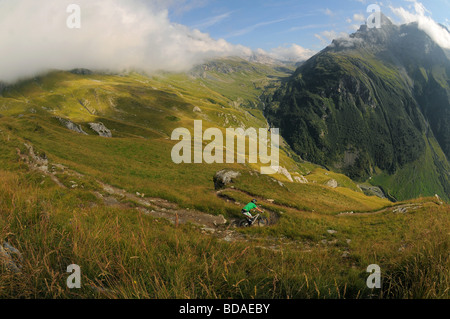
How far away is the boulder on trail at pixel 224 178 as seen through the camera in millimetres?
28317

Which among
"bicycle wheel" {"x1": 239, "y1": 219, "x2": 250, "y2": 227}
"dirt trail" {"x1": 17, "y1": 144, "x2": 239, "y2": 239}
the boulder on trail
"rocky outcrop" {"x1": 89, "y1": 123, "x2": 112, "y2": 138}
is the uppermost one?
"rocky outcrop" {"x1": 89, "y1": 123, "x2": 112, "y2": 138}

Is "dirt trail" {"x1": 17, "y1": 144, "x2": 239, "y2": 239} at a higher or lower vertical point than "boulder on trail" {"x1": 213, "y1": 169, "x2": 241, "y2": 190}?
lower

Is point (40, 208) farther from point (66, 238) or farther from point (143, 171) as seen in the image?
point (143, 171)

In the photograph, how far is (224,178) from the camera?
28.8 meters

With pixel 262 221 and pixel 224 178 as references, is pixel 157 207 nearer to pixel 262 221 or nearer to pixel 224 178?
pixel 262 221

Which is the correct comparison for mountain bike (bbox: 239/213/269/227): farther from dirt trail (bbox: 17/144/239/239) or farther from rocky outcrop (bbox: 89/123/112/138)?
rocky outcrop (bbox: 89/123/112/138)

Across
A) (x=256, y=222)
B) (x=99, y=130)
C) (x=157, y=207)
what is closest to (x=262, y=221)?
(x=256, y=222)

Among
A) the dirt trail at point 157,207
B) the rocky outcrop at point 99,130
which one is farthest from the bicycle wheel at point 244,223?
the rocky outcrop at point 99,130

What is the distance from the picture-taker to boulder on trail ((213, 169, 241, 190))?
28.3 meters

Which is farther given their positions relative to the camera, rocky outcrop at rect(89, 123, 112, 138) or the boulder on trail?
rocky outcrop at rect(89, 123, 112, 138)

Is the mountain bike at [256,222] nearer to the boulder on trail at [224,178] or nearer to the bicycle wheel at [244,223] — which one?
the bicycle wheel at [244,223]

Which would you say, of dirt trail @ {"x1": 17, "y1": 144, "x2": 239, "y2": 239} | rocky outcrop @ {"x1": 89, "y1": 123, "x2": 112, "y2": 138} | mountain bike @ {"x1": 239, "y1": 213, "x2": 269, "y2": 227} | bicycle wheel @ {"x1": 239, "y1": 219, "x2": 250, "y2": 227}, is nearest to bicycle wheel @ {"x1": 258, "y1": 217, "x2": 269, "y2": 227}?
mountain bike @ {"x1": 239, "y1": 213, "x2": 269, "y2": 227}
